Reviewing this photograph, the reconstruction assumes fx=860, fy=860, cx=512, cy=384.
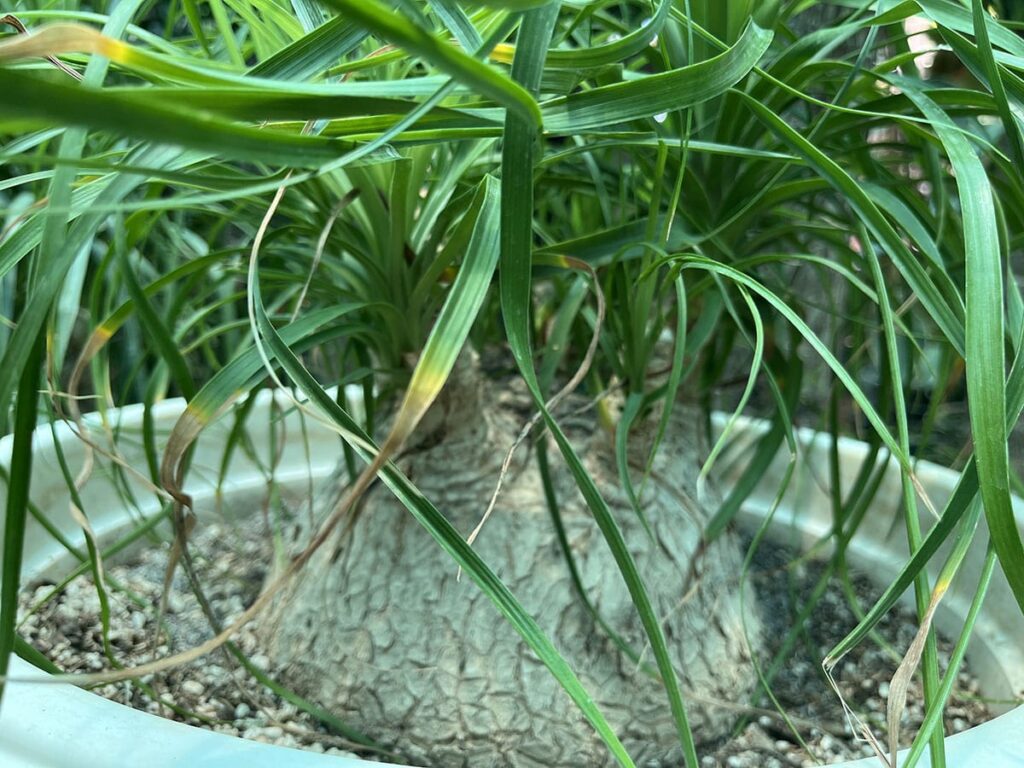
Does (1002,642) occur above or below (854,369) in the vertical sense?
below

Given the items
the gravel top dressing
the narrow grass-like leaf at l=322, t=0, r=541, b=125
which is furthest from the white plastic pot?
the narrow grass-like leaf at l=322, t=0, r=541, b=125

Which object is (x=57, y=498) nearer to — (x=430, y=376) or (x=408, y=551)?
(x=408, y=551)

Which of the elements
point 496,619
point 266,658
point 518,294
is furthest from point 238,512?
point 518,294

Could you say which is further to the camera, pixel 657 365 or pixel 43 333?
pixel 657 365

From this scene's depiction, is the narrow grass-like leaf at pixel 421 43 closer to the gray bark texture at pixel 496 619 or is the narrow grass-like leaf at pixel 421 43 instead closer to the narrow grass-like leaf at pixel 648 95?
the narrow grass-like leaf at pixel 648 95

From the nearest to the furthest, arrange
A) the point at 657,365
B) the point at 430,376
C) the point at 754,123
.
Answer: the point at 430,376
the point at 754,123
the point at 657,365

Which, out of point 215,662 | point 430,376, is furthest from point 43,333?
point 215,662
